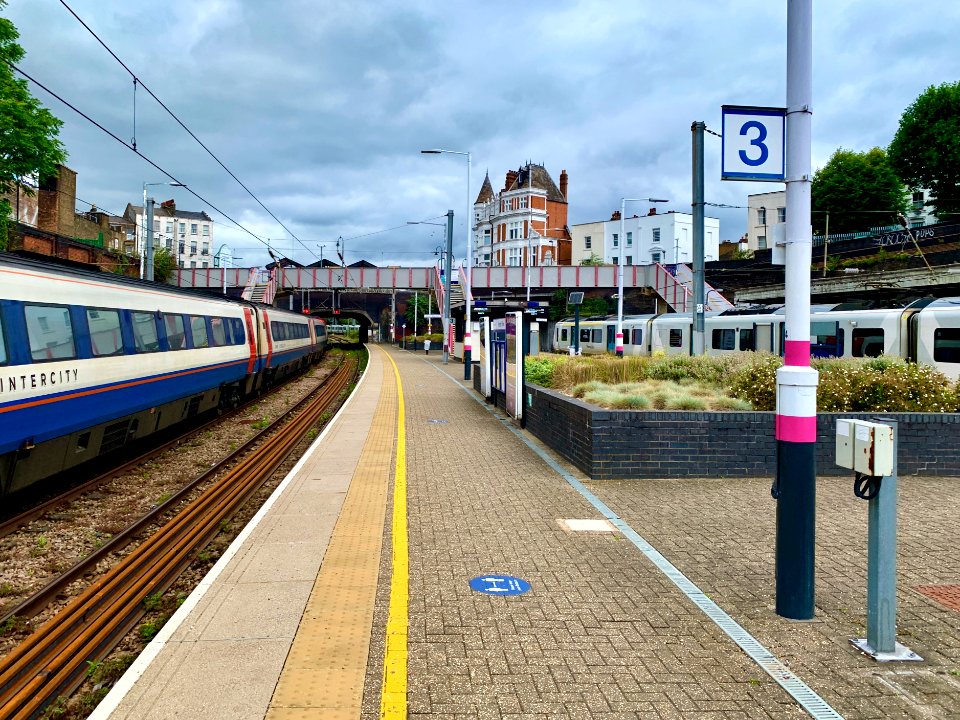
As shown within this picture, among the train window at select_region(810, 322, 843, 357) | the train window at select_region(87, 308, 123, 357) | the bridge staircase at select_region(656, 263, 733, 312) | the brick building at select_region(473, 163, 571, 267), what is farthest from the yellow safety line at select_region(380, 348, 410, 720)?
the brick building at select_region(473, 163, 571, 267)

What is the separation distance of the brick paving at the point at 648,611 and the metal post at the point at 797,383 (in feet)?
1.16

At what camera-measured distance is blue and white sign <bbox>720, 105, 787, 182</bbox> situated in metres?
5.64

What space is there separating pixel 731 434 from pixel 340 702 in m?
7.17

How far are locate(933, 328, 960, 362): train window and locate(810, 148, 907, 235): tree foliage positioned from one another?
40192 millimetres

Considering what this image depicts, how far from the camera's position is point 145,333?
11.9 meters

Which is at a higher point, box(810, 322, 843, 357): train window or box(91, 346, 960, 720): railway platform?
box(810, 322, 843, 357): train window

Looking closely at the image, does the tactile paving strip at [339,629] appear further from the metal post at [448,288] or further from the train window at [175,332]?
the metal post at [448,288]

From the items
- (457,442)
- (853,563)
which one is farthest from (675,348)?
(853,563)

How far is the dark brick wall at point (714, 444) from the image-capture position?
32.0 feet

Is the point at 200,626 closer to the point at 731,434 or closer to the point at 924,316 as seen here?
the point at 731,434

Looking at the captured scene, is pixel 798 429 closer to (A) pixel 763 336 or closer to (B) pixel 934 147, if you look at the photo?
(A) pixel 763 336

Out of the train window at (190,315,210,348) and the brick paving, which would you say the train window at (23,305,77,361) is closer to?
the brick paving

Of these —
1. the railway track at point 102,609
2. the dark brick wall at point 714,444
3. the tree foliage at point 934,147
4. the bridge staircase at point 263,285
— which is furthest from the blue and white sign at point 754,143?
the tree foliage at point 934,147

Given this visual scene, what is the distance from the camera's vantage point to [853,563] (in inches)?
252
